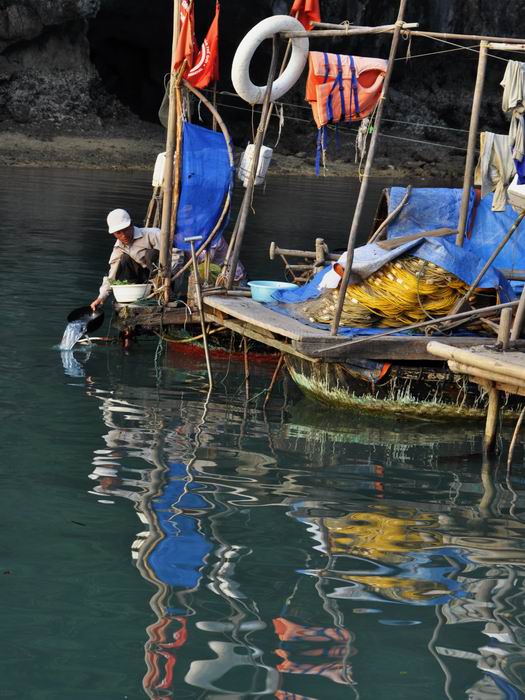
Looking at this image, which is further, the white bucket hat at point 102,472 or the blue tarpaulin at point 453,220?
the blue tarpaulin at point 453,220

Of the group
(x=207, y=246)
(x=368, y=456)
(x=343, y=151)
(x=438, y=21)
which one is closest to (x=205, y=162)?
(x=207, y=246)

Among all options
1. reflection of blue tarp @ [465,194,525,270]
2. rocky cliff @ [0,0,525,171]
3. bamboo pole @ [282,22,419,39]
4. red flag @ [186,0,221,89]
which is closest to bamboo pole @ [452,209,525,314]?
reflection of blue tarp @ [465,194,525,270]

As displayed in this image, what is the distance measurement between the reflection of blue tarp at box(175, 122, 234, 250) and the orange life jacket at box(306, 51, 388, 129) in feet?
5.34

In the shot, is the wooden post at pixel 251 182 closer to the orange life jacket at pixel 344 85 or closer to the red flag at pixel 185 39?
the orange life jacket at pixel 344 85

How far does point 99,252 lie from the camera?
52.0 ft

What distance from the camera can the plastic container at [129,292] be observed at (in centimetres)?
974

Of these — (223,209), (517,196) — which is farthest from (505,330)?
(223,209)

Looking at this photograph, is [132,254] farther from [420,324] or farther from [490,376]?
[490,376]

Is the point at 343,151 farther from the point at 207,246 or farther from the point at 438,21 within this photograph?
the point at 207,246

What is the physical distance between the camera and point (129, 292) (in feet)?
32.1

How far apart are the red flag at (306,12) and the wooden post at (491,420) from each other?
4.08m

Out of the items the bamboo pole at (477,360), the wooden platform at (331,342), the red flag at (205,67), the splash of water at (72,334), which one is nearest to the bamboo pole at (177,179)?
the red flag at (205,67)

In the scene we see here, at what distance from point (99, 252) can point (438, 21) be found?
26.6 metres

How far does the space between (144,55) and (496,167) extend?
31899mm
